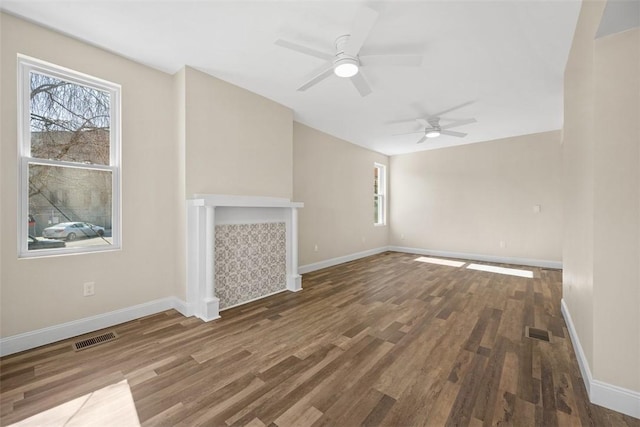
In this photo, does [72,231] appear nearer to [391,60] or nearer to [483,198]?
[391,60]

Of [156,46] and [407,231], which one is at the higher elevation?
[156,46]

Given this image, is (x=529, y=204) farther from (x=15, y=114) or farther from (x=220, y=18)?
(x=15, y=114)

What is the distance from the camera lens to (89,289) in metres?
2.51

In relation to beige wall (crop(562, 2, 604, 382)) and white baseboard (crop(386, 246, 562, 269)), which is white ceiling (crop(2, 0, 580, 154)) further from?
white baseboard (crop(386, 246, 562, 269))

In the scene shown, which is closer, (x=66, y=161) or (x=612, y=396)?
(x=612, y=396)

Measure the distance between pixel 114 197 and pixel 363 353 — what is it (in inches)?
116

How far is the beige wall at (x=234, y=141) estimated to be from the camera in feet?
9.71

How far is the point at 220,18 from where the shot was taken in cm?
217

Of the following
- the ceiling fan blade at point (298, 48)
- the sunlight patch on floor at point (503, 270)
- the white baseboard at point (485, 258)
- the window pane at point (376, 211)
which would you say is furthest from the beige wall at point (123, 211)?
the white baseboard at point (485, 258)

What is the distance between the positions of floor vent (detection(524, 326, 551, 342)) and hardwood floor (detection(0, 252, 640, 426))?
71 millimetres

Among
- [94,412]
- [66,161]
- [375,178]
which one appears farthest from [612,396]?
[375,178]

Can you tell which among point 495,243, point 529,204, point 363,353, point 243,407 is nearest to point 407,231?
point 495,243

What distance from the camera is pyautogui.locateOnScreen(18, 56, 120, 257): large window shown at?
2240 millimetres

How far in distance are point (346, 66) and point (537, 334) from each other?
3.17 metres
